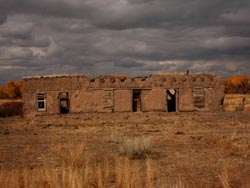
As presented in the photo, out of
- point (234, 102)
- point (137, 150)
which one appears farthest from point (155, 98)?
point (234, 102)

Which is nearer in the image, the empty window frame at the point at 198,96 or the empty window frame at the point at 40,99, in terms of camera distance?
the empty window frame at the point at 40,99

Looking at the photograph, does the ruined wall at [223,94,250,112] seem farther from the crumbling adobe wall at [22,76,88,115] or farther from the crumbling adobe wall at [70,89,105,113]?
the crumbling adobe wall at [22,76,88,115]

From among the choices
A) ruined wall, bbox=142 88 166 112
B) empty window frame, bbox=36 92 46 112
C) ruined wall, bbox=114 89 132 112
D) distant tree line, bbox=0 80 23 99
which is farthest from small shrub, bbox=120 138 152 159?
distant tree line, bbox=0 80 23 99

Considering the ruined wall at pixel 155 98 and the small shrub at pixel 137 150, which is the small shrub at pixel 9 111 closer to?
the ruined wall at pixel 155 98

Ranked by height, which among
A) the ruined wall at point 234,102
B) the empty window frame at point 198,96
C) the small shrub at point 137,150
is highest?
the empty window frame at point 198,96

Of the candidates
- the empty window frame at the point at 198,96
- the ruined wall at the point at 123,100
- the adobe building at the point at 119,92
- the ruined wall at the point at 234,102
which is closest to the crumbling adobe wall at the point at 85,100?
the adobe building at the point at 119,92

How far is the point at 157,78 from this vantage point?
1072 inches

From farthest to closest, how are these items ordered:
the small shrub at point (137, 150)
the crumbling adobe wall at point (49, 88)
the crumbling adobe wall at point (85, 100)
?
the crumbling adobe wall at point (49, 88) → the crumbling adobe wall at point (85, 100) → the small shrub at point (137, 150)

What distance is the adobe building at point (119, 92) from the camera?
88.2 feet

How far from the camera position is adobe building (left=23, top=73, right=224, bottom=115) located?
26.9m

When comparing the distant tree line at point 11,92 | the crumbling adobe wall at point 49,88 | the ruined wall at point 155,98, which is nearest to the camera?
the crumbling adobe wall at point 49,88

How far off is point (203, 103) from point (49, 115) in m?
11.9

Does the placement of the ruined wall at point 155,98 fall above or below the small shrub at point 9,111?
above

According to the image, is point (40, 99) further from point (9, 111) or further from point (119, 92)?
point (9, 111)
